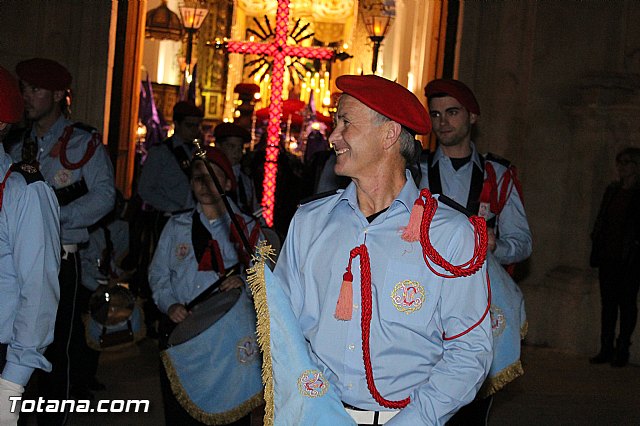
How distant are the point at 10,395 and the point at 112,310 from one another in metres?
2.86

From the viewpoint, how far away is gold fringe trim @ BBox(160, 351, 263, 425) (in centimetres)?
552

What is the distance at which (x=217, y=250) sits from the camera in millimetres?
6004

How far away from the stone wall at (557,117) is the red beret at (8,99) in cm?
771

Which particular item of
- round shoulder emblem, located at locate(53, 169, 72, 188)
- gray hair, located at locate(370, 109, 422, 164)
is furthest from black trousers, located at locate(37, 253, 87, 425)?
gray hair, located at locate(370, 109, 422, 164)

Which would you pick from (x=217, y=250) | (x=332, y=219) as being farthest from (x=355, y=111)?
(x=217, y=250)

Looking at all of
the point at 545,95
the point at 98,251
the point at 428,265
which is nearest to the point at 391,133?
the point at 428,265

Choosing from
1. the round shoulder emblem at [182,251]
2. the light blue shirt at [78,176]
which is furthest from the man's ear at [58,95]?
the round shoulder emblem at [182,251]

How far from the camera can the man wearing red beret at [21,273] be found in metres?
4.26

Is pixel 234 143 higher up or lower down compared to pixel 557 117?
lower down

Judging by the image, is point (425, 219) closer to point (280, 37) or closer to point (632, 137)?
point (280, 37)

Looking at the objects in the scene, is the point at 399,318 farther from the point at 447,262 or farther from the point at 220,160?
the point at 220,160

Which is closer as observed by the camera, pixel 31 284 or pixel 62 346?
pixel 31 284

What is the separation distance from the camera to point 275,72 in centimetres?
958

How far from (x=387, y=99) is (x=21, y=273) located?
5.57 ft
